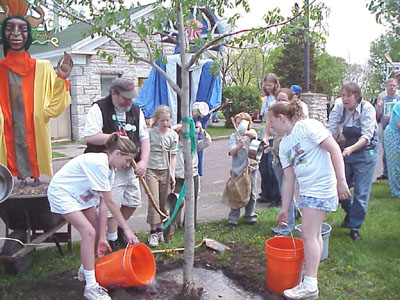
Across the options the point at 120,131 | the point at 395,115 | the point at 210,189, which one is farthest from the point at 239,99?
the point at 120,131

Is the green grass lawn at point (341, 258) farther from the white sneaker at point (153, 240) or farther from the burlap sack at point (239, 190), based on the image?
the burlap sack at point (239, 190)

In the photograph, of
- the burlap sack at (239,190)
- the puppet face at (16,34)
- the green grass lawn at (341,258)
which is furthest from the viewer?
the burlap sack at (239,190)

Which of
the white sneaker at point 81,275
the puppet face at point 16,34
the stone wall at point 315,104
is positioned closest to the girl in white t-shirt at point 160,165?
the white sneaker at point 81,275

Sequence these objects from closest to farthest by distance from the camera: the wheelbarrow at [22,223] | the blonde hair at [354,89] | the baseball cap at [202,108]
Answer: the wheelbarrow at [22,223] < the blonde hair at [354,89] < the baseball cap at [202,108]

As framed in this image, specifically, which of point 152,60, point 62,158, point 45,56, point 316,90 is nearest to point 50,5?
point 152,60

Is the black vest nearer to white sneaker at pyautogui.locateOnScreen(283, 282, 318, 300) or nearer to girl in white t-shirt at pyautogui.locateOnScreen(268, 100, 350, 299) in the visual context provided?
girl in white t-shirt at pyautogui.locateOnScreen(268, 100, 350, 299)

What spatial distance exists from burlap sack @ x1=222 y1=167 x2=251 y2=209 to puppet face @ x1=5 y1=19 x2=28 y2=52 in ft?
9.29

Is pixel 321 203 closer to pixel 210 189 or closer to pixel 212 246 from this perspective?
pixel 212 246

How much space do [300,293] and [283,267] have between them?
0.23 meters

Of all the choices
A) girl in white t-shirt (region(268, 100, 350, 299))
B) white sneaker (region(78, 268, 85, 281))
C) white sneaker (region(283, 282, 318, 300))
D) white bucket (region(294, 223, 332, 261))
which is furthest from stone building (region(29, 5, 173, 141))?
white sneaker (region(283, 282, 318, 300))

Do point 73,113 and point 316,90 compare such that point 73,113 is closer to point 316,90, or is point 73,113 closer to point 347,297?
point 347,297

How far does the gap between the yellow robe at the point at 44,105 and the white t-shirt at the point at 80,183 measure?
1245 mm

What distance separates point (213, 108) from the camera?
564 centimetres

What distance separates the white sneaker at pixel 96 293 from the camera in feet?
11.1
